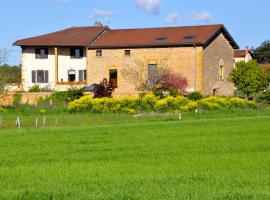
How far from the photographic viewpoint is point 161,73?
6222 centimetres

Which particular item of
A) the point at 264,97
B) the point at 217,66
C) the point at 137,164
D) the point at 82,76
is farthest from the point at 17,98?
the point at 137,164

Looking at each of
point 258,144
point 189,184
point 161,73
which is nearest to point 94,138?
point 258,144

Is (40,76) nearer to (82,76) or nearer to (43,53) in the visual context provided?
(43,53)

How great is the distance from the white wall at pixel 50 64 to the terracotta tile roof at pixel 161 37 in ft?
13.3

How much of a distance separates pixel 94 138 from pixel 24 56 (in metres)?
45.5

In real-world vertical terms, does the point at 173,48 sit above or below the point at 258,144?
above

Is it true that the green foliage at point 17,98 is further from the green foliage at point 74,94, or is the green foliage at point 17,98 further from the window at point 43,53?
the window at point 43,53

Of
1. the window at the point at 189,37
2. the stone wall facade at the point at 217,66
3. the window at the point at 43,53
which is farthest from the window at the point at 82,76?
the stone wall facade at the point at 217,66

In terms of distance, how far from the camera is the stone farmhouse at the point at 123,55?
209 ft

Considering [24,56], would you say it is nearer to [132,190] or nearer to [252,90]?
[252,90]

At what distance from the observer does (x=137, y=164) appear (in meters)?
17.7

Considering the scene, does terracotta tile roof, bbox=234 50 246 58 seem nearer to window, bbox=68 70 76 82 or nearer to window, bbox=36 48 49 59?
window, bbox=68 70 76 82

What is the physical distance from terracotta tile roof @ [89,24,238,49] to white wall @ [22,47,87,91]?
159 inches

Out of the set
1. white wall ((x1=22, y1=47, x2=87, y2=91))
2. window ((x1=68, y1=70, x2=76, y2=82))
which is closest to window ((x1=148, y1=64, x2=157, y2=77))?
white wall ((x1=22, y1=47, x2=87, y2=91))
